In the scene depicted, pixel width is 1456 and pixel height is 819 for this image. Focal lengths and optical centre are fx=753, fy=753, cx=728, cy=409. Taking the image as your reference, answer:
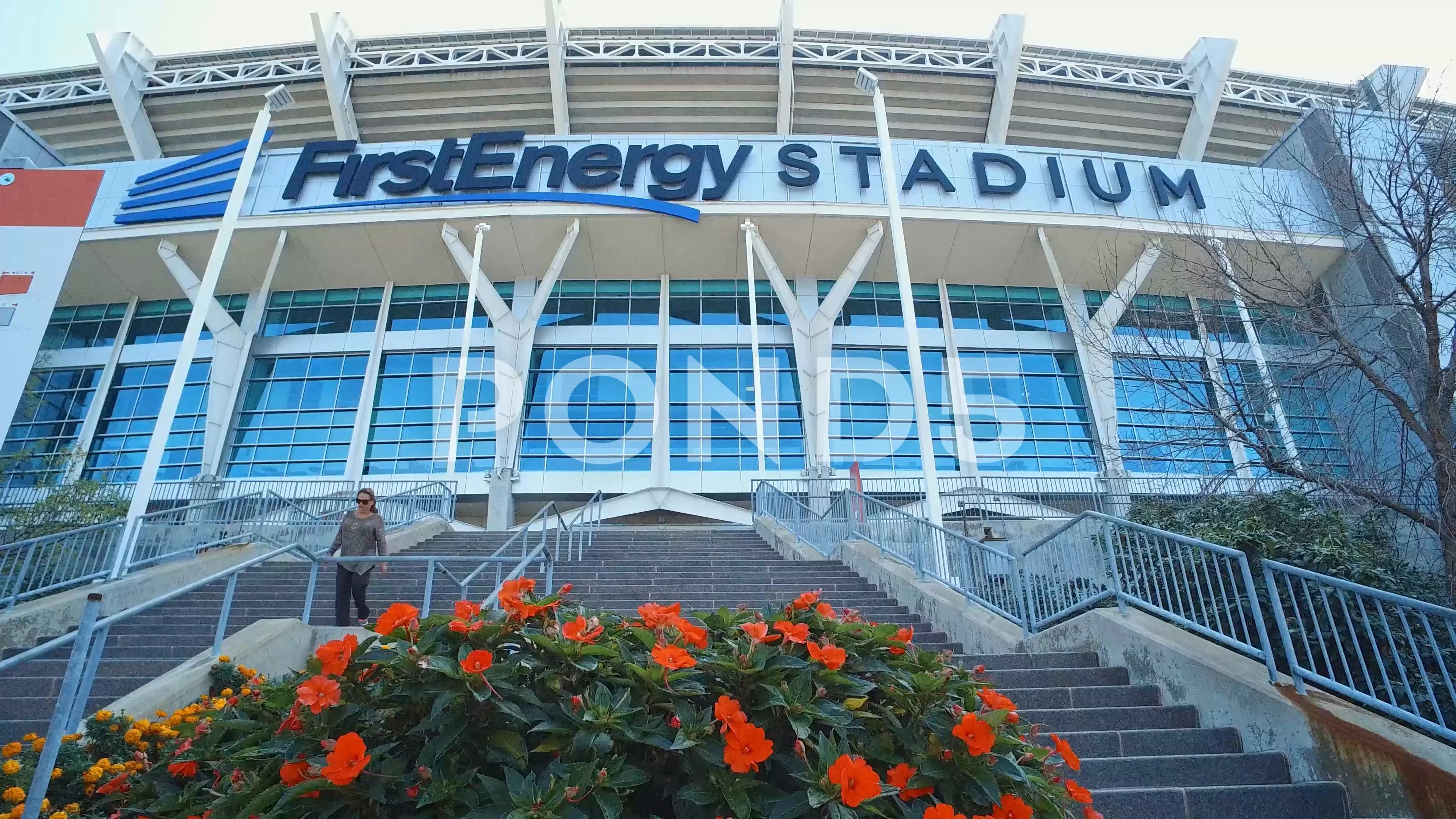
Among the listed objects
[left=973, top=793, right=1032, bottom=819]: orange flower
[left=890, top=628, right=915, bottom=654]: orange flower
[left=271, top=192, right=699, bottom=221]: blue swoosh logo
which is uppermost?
[left=271, top=192, right=699, bottom=221]: blue swoosh logo

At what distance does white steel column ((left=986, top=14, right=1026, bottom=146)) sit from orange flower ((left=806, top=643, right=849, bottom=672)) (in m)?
24.4

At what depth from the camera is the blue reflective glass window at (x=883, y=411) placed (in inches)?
850

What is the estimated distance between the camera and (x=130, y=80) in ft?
76.6

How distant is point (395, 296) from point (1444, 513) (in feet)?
80.7

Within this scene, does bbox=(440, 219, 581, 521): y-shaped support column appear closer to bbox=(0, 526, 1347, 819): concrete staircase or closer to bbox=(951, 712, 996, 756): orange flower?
bbox=(0, 526, 1347, 819): concrete staircase

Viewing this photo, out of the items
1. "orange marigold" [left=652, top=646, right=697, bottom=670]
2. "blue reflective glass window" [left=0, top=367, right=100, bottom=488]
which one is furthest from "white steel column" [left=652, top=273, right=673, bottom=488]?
"orange marigold" [left=652, top=646, right=697, bottom=670]

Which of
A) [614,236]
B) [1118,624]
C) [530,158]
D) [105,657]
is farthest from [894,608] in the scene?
[530,158]

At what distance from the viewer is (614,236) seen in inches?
845

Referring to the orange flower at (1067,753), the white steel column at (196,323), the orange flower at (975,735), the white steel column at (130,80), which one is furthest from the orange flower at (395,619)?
the white steel column at (130,80)

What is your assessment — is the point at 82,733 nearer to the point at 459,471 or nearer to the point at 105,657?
the point at 105,657

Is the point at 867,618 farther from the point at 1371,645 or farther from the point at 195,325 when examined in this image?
the point at 195,325

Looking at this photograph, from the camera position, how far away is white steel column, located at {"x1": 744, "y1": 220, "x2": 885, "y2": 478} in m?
20.7

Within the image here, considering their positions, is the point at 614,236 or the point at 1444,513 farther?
the point at 614,236

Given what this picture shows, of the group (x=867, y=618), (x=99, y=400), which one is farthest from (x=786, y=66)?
(x=99, y=400)
